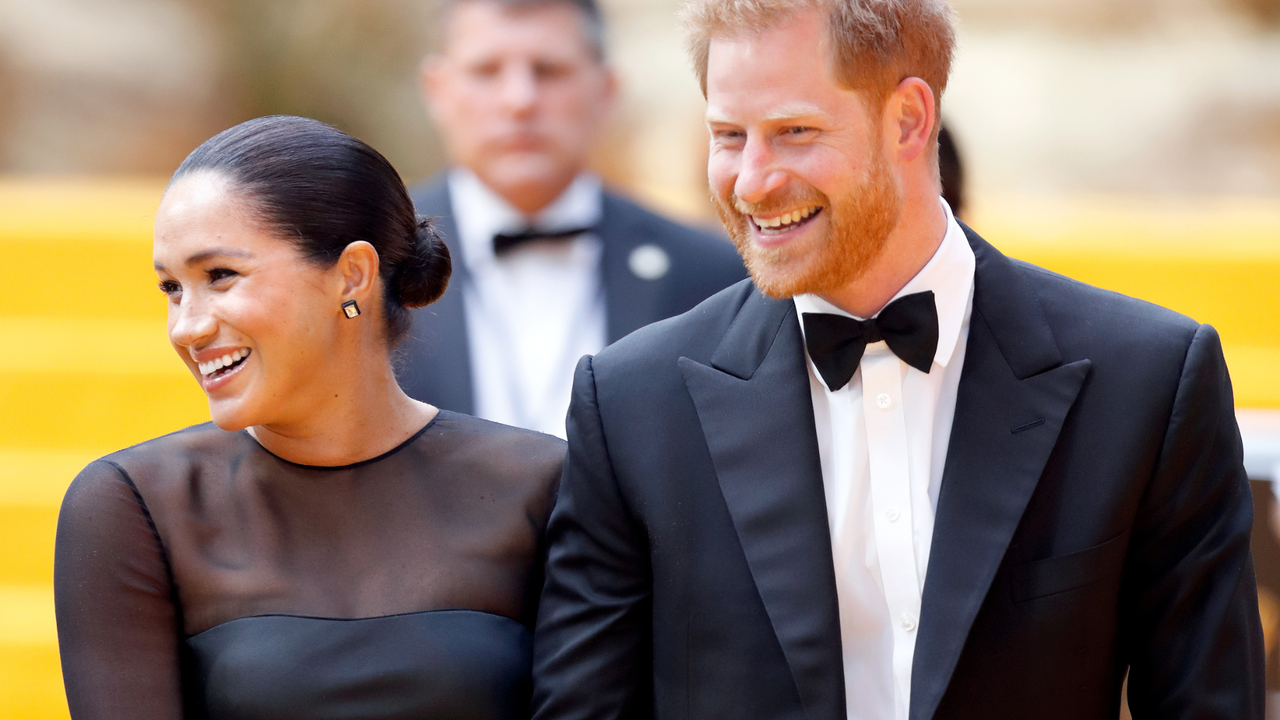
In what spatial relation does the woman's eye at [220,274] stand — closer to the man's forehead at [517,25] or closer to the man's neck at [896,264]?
the man's neck at [896,264]

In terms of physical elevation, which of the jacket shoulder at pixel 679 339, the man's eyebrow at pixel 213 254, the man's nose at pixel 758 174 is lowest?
the jacket shoulder at pixel 679 339

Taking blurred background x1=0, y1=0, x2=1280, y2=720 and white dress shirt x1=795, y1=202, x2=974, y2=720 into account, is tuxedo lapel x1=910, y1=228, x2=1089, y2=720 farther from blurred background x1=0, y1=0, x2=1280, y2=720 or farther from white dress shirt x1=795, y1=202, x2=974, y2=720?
blurred background x1=0, y1=0, x2=1280, y2=720

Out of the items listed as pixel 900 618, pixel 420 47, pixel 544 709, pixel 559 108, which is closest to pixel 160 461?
pixel 544 709

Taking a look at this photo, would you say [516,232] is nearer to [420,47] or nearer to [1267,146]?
[420,47]

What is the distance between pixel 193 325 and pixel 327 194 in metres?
0.28

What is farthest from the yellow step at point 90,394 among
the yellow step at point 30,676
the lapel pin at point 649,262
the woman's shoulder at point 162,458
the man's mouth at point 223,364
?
the man's mouth at point 223,364

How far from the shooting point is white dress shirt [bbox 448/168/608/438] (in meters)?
3.63

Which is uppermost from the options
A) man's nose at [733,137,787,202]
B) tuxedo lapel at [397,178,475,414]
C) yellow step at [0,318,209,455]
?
man's nose at [733,137,787,202]

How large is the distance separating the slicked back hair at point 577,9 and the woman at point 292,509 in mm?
1501

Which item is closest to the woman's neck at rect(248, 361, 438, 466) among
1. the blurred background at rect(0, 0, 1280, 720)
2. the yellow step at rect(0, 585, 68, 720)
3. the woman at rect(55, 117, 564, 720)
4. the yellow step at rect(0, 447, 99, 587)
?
the woman at rect(55, 117, 564, 720)

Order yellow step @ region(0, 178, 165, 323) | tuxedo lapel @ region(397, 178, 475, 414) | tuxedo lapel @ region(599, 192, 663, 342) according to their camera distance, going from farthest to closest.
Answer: yellow step @ region(0, 178, 165, 323) < tuxedo lapel @ region(599, 192, 663, 342) < tuxedo lapel @ region(397, 178, 475, 414)

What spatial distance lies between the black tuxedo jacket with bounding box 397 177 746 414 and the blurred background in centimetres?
83

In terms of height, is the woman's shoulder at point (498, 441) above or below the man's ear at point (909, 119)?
below

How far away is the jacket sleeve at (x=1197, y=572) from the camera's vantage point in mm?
1771
